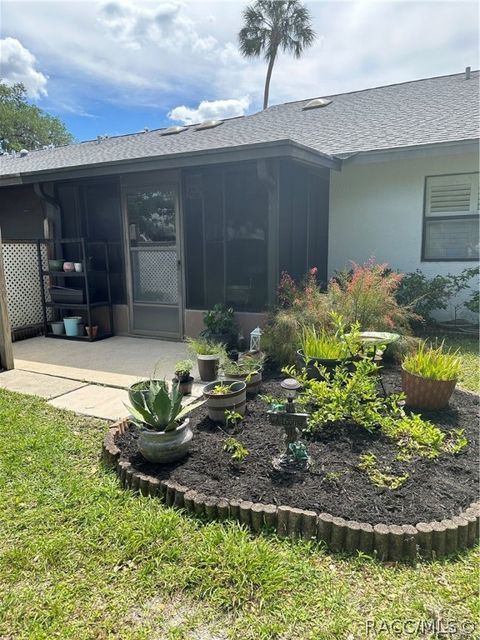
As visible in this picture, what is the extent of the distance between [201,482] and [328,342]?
192 centimetres

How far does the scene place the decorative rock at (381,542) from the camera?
6.23 ft

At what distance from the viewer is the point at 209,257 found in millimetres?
6078

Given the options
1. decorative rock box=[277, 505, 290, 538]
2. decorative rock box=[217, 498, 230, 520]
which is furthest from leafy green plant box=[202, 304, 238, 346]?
decorative rock box=[277, 505, 290, 538]

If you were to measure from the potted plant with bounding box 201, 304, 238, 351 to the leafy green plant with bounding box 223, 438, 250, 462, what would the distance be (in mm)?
2745

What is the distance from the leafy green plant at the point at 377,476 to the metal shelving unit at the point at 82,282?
205 inches

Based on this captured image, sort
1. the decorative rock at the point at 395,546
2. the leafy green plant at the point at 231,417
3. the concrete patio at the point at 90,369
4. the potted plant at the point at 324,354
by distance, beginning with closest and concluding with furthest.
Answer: the decorative rock at the point at 395,546 → the leafy green plant at the point at 231,417 → the potted plant at the point at 324,354 → the concrete patio at the point at 90,369

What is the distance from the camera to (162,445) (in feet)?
8.41

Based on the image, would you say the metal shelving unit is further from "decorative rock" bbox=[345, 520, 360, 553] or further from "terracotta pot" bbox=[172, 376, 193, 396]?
"decorative rock" bbox=[345, 520, 360, 553]

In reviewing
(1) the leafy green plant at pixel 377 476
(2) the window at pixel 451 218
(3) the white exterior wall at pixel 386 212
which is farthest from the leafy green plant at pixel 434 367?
(2) the window at pixel 451 218

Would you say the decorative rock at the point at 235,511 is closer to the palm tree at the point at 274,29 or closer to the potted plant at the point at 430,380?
the potted plant at the point at 430,380

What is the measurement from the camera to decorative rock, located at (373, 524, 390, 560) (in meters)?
1.90

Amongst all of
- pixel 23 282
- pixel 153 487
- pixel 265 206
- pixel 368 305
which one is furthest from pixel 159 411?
pixel 23 282

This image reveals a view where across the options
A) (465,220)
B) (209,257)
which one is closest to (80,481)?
(209,257)

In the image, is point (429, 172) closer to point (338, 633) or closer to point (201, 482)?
point (201, 482)
